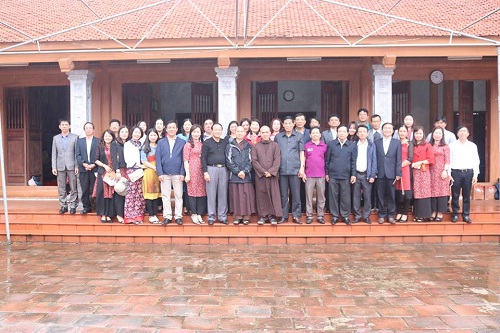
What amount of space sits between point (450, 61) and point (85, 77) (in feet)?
26.0

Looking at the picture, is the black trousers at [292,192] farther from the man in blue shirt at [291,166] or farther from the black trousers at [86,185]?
the black trousers at [86,185]

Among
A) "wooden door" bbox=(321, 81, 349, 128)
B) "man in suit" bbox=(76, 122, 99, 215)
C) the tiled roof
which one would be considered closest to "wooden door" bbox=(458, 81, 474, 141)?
the tiled roof

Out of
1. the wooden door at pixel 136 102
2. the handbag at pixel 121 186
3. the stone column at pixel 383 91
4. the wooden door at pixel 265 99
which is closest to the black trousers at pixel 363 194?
the stone column at pixel 383 91

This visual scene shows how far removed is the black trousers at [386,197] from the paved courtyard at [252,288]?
0.56 m

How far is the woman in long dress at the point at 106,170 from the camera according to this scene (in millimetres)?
6621

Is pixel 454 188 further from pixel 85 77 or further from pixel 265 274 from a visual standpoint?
pixel 85 77

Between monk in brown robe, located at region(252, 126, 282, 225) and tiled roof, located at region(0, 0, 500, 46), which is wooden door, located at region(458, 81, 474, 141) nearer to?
tiled roof, located at region(0, 0, 500, 46)

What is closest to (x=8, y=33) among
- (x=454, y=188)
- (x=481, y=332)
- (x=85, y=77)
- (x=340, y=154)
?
(x=85, y=77)

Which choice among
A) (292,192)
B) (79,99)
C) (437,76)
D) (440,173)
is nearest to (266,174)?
(292,192)

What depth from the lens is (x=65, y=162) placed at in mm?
7004

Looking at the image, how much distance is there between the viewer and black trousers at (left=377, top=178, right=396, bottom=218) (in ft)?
21.3

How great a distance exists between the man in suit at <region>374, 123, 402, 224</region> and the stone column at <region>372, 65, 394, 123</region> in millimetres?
2033

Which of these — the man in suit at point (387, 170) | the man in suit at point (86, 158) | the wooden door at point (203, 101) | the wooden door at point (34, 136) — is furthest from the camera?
the wooden door at point (203, 101)

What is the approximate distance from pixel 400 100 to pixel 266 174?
5939 mm
